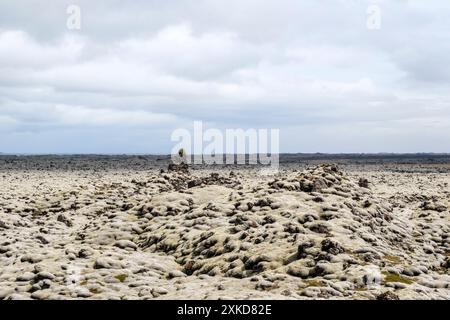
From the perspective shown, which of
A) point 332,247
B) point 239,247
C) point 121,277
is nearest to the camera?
point 121,277

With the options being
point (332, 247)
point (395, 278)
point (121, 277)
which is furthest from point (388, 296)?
point (121, 277)

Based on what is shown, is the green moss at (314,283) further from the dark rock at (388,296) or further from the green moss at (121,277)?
the green moss at (121,277)

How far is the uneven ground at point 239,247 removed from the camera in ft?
56.7

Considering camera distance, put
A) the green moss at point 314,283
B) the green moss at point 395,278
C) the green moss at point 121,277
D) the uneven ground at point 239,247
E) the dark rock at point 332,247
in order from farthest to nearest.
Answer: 1. the dark rock at point 332,247
2. the green moss at point 121,277
3. the green moss at point 395,278
4. the uneven ground at point 239,247
5. the green moss at point 314,283

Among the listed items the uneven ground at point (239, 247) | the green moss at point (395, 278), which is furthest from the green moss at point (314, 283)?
the green moss at point (395, 278)

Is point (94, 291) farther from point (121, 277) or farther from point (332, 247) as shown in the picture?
point (332, 247)

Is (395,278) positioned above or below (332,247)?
below

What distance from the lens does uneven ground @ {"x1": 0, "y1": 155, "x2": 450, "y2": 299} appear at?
17.3 m

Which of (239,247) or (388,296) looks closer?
(388,296)

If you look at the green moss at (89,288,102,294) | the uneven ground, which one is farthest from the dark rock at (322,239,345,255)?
the green moss at (89,288,102,294)

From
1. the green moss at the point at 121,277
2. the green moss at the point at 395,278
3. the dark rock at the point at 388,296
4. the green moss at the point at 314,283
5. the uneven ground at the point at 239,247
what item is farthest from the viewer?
the green moss at the point at 121,277

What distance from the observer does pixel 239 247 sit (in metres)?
22.0

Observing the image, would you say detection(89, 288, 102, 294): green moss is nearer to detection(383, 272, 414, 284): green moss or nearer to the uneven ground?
the uneven ground

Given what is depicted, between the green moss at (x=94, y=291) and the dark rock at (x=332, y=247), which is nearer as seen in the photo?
the green moss at (x=94, y=291)
